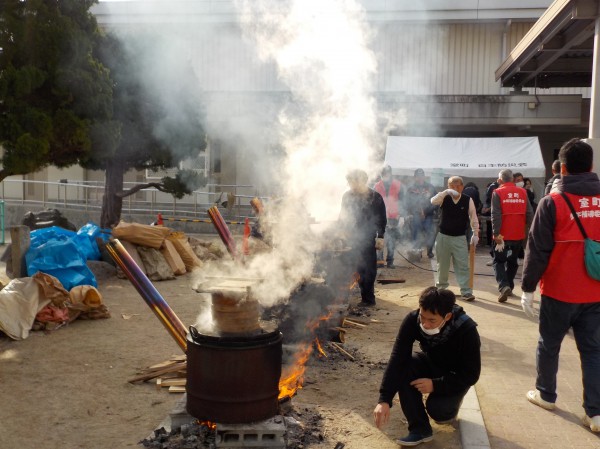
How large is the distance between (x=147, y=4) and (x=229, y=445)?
31.0 feet

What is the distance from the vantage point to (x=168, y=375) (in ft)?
18.7

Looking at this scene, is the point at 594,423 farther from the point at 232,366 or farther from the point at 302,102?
the point at 302,102

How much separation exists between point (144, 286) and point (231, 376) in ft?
4.47

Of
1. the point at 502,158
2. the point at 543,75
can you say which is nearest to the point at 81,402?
the point at 502,158

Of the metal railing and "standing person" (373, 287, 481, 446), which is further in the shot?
the metal railing

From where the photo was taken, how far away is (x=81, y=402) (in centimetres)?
515

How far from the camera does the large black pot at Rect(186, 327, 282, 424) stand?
3.96m

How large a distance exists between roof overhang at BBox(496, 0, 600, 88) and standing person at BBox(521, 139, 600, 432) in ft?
24.8

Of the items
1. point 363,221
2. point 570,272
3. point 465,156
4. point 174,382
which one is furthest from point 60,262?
point 465,156

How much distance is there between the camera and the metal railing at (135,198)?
19781 millimetres

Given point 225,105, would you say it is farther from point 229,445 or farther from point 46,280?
point 229,445

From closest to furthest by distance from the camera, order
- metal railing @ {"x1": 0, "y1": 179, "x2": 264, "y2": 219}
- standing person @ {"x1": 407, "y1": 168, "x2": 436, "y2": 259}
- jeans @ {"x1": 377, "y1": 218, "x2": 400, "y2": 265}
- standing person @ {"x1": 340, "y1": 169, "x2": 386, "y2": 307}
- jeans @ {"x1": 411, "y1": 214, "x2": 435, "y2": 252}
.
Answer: standing person @ {"x1": 340, "y1": 169, "x2": 386, "y2": 307} < jeans @ {"x1": 377, "y1": 218, "x2": 400, "y2": 265} < standing person @ {"x1": 407, "y1": 168, "x2": 436, "y2": 259} < jeans @ {"x1": 411, "y1": 214, "x2": 435, "y2": 252} < metal railing @ {"x1": 0, "y1": 179, "x2": 264, "y2": 219}

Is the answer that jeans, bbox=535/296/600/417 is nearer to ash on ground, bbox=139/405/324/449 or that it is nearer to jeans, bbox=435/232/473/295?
ash on ground, bbox=139/405/324/449

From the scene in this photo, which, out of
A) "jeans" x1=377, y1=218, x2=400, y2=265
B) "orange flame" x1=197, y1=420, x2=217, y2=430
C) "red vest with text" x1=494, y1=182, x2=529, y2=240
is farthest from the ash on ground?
"jeans" x1=377, y1=218, x2=400, y2=265
